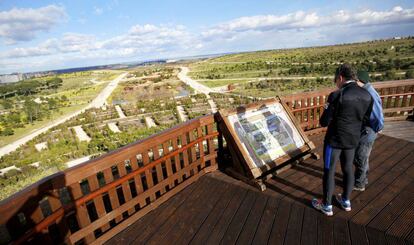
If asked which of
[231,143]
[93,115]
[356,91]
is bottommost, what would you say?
[93,115]

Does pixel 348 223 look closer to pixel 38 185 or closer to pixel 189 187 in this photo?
pixel 189 187

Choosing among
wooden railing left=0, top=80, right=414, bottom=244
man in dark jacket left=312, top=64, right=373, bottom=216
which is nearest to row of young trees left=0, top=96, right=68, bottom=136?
wooden railing left=0, top=80, right=414, bottom=244

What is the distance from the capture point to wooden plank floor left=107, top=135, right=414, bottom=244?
9.53 ft

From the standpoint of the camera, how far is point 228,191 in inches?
155

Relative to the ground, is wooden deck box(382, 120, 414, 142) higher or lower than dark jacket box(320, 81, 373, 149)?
lower

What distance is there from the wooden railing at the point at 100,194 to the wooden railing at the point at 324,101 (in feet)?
Answer: 7.58

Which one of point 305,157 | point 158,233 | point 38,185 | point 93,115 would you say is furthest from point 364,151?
point 93,115

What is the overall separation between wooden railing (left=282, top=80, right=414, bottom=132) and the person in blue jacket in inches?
81.7

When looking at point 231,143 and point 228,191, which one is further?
point 231,143

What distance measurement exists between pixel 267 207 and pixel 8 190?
619 inches

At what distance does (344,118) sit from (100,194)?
9.15ft

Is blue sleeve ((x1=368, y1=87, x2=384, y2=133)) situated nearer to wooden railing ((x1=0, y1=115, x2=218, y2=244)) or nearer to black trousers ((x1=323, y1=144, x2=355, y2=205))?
black trousers ((x1=323, y1=144, x2=355, y2=205))

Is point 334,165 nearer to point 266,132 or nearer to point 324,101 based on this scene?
point 266,132

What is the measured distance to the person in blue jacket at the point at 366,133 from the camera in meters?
3.19
